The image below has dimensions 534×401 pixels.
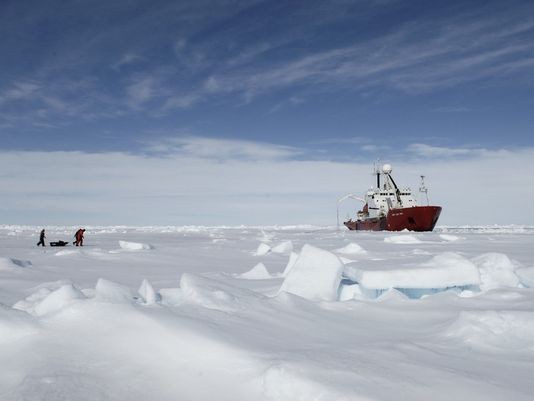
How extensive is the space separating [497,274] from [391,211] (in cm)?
3791

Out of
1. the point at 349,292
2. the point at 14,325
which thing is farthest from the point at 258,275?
the point at 14,325

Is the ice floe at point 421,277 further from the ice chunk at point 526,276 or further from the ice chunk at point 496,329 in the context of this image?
the ice chunk at point 496,329

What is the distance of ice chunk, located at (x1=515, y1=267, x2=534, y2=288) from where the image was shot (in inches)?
235

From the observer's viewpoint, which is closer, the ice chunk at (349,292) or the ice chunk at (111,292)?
the ice chunk at (111,292)

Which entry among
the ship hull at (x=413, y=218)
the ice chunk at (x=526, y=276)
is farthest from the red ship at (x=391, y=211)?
the ice chunk at (x=526, y=276)

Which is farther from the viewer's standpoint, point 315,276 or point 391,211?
point 391,211

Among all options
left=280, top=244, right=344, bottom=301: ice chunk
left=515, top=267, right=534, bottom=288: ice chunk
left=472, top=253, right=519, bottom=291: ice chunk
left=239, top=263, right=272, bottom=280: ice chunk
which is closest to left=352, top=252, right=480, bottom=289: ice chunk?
left=472, top=253, right=519, bottom=291: ice chunk

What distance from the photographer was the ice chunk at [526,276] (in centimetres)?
597

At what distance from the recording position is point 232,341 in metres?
2.62

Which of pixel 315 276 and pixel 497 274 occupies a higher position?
pixel 315 276

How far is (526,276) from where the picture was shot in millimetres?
6008

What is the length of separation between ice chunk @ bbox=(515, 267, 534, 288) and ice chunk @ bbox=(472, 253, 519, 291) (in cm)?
32

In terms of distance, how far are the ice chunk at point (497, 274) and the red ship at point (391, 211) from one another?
35.7 metres

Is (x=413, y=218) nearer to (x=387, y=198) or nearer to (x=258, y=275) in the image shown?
(x=387, y=198)
